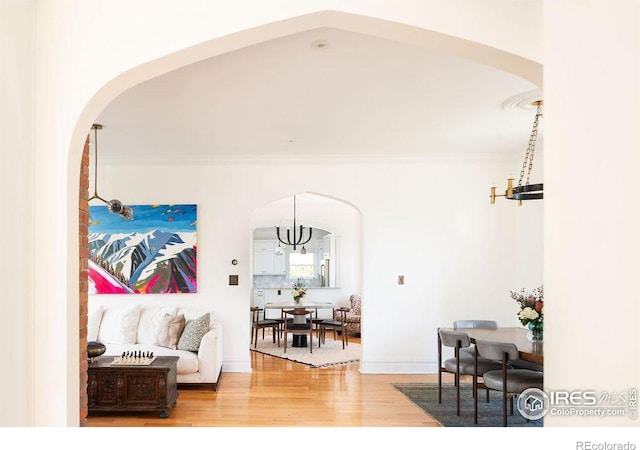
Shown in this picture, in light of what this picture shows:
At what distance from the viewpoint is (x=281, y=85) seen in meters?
3.79

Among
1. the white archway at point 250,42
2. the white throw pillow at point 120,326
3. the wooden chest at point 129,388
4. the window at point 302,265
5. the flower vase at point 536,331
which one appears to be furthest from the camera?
the window at point 302,265

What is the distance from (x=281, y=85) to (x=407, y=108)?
1.22 m

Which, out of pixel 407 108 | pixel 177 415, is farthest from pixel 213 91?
pixel 177 415

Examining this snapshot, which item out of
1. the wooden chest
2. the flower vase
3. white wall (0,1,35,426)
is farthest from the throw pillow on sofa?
white wall (0,1,35,426)

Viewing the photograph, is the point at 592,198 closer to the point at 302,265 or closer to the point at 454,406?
the point at 454,406

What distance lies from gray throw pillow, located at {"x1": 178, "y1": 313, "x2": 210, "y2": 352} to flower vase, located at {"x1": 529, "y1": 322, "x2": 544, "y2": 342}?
3.52 meters

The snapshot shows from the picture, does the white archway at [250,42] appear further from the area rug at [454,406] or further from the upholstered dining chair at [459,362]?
the area rug at [454,406]

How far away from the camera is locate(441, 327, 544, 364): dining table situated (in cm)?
378

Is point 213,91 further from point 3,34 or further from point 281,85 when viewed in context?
point 3,34

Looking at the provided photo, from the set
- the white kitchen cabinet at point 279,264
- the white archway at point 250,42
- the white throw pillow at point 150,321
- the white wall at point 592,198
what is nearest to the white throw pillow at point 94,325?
the white throw pillow at point 150,321

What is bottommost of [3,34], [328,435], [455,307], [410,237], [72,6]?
[455,307]

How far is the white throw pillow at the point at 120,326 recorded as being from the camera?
19.9 ft

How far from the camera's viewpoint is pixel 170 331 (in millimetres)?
5840

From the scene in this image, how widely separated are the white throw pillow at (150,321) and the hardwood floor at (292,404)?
89 cm
